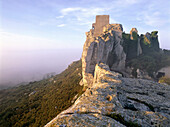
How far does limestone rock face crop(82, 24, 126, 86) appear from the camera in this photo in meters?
45.5

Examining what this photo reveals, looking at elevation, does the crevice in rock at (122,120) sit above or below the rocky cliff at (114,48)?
below

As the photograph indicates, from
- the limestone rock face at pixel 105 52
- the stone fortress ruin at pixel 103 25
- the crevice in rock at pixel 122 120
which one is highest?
the stone fortress ruin at pixel 103 25

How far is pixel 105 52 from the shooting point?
5050 cm

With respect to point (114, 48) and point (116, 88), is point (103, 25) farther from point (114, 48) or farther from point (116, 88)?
point (116, 88)

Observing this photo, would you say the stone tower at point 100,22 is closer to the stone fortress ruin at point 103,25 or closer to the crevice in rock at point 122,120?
the stone fortress ruin at point 103,25

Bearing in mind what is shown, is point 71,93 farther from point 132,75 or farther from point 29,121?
point 132,75

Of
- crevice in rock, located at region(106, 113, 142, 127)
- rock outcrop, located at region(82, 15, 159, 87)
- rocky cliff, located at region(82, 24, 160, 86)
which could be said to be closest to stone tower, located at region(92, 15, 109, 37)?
rock outcrop, located at region(82, 15, 159, 87)

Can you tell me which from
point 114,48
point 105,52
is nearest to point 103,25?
point 114,48

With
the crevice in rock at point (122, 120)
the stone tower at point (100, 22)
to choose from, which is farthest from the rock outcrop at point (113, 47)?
the crevice in rock at point (122, 120)

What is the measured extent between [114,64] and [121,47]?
12694 mm

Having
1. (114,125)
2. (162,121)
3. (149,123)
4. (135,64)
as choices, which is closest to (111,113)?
(114,125)

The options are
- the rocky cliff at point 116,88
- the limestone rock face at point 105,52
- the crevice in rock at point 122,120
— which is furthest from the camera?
the limestone rock face at point 105,52

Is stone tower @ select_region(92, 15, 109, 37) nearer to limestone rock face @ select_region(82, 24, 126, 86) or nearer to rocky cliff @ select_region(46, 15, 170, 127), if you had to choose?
rocky cliff @ select_region(46, 15, 170, 127)

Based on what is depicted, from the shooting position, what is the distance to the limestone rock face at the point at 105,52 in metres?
45.5
